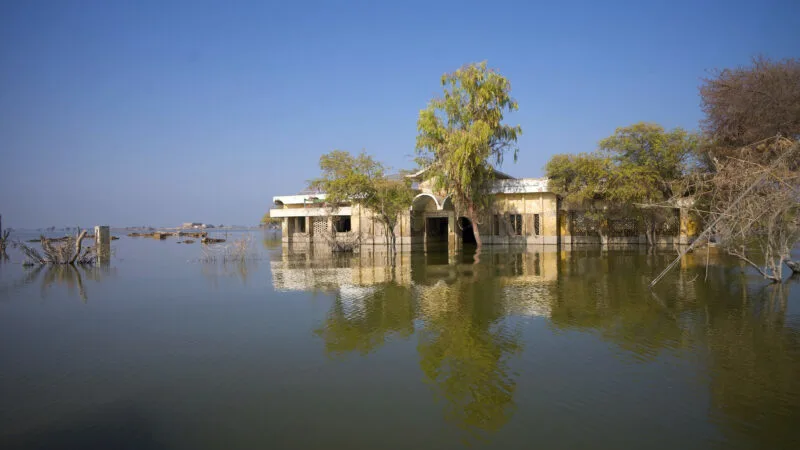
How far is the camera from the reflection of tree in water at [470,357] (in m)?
4.78

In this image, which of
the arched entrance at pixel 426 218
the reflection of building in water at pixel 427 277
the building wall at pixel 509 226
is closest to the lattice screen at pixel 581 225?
the building wall at pixel 509 226

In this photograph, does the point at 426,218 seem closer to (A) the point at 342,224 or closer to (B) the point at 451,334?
(A) the point at 342,224

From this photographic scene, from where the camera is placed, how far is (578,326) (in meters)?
7.92

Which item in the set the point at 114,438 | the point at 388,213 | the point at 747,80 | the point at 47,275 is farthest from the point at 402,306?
the point at 388,213

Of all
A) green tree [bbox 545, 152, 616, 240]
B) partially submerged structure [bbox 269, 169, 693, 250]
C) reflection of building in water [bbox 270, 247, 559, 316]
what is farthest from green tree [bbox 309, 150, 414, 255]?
green tree [bbox 545, 152, 616, 240]

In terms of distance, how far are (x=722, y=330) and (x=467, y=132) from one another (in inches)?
701

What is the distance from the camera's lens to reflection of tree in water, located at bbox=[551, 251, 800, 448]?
4609mm

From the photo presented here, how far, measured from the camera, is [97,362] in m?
6.52

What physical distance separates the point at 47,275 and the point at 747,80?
2307 cm

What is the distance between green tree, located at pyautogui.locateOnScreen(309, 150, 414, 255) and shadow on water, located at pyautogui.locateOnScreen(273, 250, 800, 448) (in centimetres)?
1070

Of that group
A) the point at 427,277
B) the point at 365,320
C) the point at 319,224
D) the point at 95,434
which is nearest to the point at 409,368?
the point at 365,320

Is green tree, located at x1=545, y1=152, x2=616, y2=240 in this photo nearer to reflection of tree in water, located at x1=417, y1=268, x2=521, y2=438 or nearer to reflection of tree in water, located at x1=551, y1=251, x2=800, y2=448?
reflection of tree in water, located at x1=551, y1=251, x2=800, y2=448

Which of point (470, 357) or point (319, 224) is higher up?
point (319, 224)

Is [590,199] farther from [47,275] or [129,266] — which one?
[47,275]
